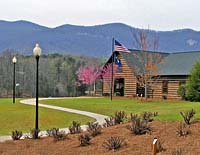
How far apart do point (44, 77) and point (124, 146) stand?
5949 cm

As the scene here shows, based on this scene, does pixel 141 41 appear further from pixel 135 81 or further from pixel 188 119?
pixel 188 119

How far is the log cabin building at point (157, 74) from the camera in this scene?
43.2m

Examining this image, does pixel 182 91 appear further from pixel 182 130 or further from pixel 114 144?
pixel 114 144

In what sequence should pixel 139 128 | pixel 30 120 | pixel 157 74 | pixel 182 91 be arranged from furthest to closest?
pixel 157 74
pixel 182 91
pixel 30 120
pixel 139 128

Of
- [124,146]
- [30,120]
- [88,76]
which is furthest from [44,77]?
[124,146]

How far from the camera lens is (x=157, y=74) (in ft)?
144

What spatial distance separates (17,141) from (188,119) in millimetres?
5166

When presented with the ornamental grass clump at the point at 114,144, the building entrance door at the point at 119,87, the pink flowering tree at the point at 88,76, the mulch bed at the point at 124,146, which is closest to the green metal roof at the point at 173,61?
the building entrance door at the point at 119,87

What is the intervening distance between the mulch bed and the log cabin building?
1156 inches

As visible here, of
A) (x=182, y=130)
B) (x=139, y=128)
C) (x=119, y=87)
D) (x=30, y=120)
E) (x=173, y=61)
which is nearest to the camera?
(x=182, y=130)

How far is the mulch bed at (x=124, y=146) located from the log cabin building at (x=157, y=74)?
29.4 metres

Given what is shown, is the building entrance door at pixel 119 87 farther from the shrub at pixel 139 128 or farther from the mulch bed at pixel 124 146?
the shrub at pixel 139 128

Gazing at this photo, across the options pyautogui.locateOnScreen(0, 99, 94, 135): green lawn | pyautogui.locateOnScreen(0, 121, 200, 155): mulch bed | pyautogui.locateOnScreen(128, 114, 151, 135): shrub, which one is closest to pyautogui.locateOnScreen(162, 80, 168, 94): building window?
pyautogui.locateOnScreen(0, 99, 94, 135): green lawn

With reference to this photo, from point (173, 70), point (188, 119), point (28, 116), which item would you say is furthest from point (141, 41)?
point (188, 119)
